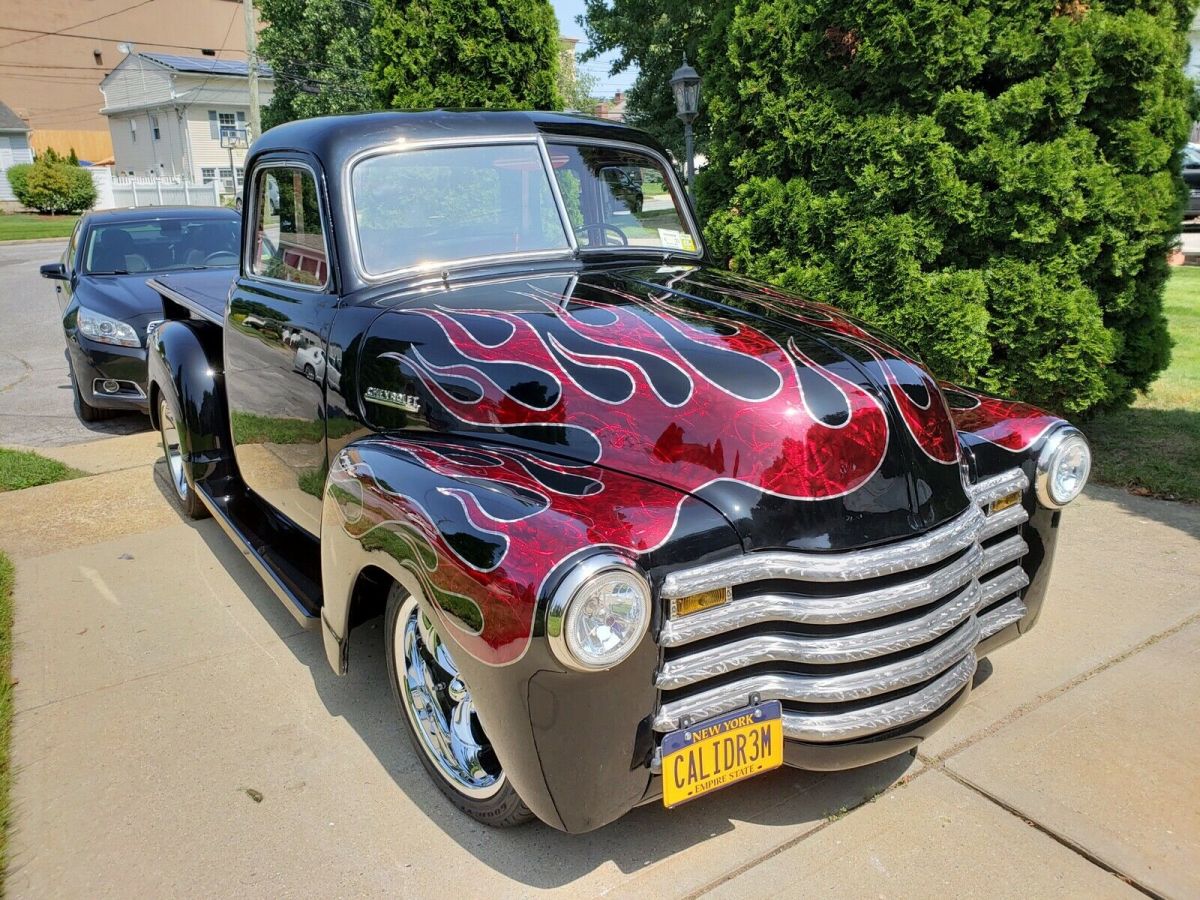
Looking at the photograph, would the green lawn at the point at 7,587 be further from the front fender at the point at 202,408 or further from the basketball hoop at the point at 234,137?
the basketball hoop at the point at 234,137

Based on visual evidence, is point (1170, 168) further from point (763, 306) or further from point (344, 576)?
point (344, 576)

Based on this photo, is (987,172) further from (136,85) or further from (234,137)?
(136,85)

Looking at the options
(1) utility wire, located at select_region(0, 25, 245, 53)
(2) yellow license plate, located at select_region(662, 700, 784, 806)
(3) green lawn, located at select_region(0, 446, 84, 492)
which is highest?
(1) utility wire, located at select_region(0, 25, 245, 53)

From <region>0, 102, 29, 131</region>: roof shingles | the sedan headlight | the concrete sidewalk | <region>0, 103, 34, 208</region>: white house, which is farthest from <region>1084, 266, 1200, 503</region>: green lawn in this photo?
<region>0, 102, 29, 131</region>: roof shingles

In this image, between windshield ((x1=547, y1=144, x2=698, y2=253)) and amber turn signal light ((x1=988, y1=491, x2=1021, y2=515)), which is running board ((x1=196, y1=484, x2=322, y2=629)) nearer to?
windshield ((x1=547, y1=144, x2=698, y2=253))

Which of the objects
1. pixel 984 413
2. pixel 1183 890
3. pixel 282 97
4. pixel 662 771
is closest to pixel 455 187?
pixel 984 413

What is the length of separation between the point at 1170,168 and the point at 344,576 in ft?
16.9

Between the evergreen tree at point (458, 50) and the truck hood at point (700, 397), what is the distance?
6492 mm

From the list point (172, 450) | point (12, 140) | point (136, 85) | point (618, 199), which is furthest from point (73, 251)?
point (12, 140)

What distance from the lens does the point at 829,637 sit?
2332 millimetres

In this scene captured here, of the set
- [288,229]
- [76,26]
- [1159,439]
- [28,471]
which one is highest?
[76,26]

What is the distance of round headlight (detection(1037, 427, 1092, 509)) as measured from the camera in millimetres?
2932

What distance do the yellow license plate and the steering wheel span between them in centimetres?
206

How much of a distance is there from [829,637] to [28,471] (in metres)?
5.87
